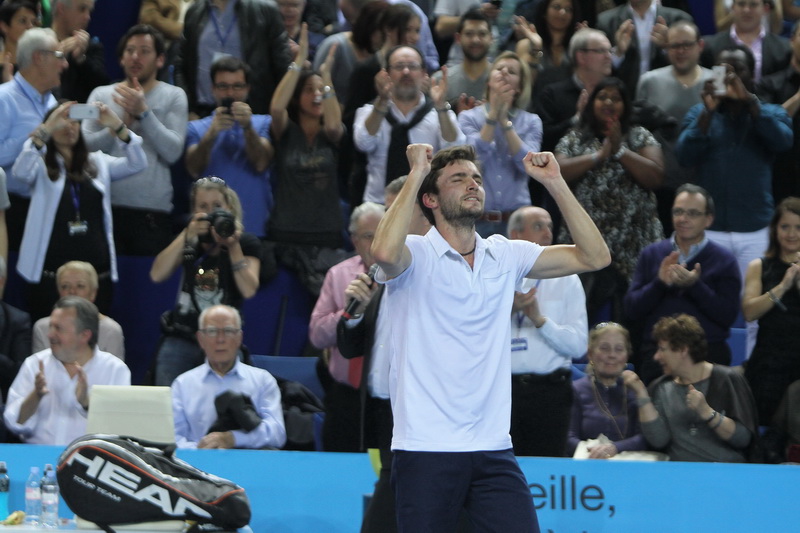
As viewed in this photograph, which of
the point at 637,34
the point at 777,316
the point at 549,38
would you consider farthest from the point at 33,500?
the point at 637,34

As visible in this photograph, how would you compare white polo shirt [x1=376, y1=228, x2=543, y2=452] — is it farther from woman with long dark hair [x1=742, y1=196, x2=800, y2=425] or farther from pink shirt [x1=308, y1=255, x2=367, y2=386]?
woman with long dark hair [x1=742, y1=196, x2=800, y2=425]

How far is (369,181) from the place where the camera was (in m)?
9.20

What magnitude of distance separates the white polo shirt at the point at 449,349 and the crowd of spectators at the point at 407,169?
86.3 inches

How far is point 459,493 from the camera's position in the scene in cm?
493

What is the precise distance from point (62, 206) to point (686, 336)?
165 inches

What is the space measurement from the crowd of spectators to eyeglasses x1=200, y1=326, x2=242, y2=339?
16 mm

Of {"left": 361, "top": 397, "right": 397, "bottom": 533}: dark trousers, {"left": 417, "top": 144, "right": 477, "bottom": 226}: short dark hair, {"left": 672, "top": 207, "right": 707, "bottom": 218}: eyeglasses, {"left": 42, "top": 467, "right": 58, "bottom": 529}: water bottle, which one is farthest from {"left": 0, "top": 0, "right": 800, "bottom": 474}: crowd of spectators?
{"left": 417, "top": 144, "right": 477, "bottom": 226}: short dark hair

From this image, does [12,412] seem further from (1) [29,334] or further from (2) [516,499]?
(2) [516,499]

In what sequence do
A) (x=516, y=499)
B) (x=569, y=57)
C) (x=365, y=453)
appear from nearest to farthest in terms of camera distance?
(x=516, y=499) → (x=365, y=453) → (x=569, y=57)

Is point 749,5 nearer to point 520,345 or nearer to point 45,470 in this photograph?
point 520,345

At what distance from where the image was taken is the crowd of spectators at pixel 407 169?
7523mm

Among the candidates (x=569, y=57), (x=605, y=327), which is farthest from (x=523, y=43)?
(x=605, y=327)

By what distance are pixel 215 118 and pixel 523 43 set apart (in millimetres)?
2465

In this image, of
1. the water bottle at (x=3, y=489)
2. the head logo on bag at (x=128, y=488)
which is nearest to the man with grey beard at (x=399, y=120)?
the water bottle at (x=3, y=489)
